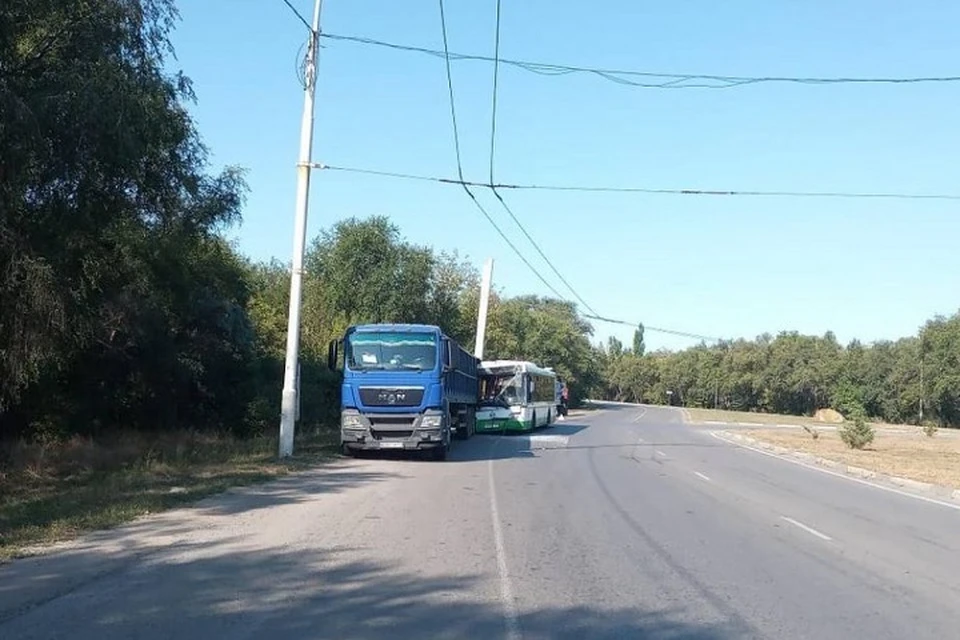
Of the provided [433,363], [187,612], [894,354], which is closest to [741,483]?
[433,363]

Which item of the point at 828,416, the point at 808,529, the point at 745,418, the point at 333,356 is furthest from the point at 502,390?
the point at 828,416

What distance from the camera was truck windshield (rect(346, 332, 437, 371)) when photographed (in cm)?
2483

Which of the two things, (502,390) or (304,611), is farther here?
(502,390)

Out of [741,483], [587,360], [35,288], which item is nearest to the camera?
[35,288]

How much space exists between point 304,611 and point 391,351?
17.1 metres

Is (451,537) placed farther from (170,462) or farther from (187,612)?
(170,462)

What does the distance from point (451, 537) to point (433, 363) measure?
12870mm

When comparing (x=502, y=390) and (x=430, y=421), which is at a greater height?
(x=502, y=390)

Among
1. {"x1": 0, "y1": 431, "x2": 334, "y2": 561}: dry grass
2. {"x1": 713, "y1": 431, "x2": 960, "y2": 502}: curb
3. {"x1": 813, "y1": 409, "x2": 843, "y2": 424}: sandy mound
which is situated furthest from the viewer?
{"x1": 813, "y1": 409, "x2": 843, "y2": 424}: sandy mound

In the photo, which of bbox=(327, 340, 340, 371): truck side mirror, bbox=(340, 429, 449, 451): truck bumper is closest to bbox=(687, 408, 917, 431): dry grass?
bbox=(340, 429, 449, 451): truck bumper

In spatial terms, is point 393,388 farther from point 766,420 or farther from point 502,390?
point 766,420

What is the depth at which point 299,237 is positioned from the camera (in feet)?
79.1

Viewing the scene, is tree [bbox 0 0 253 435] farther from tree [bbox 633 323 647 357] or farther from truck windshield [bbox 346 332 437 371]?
tree [bbox 633 323 647 357]

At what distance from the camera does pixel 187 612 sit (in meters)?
7.89
